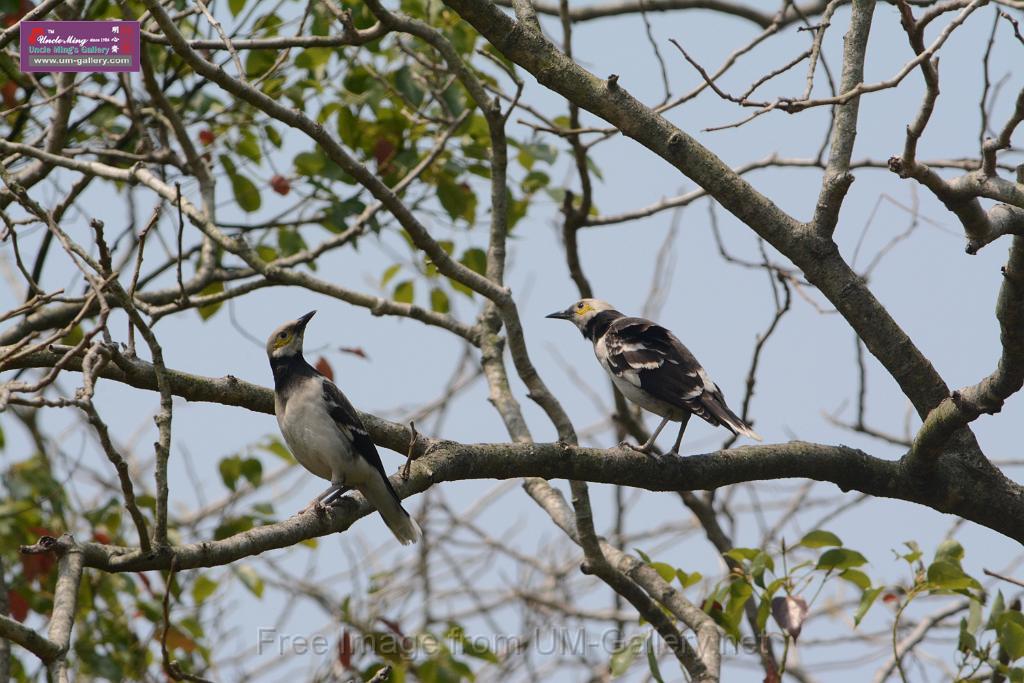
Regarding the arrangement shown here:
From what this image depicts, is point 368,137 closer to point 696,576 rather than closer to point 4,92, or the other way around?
point 4,92

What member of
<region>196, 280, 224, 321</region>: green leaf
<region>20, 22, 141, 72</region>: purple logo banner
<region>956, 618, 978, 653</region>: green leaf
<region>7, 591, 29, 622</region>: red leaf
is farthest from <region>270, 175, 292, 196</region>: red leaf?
<region>956, 618, 978, 653</region>: green leaf

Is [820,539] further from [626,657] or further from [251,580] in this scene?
[251,580]

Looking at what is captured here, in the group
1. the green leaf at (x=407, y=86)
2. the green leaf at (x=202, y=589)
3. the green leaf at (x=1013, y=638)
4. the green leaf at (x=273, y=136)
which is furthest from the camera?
the green leaf at (x=202, y=589)

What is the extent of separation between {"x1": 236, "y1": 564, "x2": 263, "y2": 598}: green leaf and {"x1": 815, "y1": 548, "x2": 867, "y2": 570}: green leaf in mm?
4418

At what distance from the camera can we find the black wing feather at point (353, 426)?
205 inches

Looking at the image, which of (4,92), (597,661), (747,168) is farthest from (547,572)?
(4,92)

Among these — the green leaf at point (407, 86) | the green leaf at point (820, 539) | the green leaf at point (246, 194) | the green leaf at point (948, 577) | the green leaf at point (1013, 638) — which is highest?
the green leaf at point (407, 86)

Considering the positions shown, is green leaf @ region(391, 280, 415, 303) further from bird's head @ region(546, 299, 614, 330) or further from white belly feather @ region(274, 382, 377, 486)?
white belly feather @ region(274, 382, 377, 486)

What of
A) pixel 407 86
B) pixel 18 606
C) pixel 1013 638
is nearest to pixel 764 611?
pixel 1013 638

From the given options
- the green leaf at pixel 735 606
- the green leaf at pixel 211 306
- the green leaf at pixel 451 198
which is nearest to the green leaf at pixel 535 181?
the green leaf at pixel 451 198

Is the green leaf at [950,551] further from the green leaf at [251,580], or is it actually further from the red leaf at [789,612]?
the green leaf at [251,580]

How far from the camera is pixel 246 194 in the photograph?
8055 millimetres

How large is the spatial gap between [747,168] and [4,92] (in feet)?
16.6

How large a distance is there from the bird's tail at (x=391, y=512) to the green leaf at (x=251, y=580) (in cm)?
297
